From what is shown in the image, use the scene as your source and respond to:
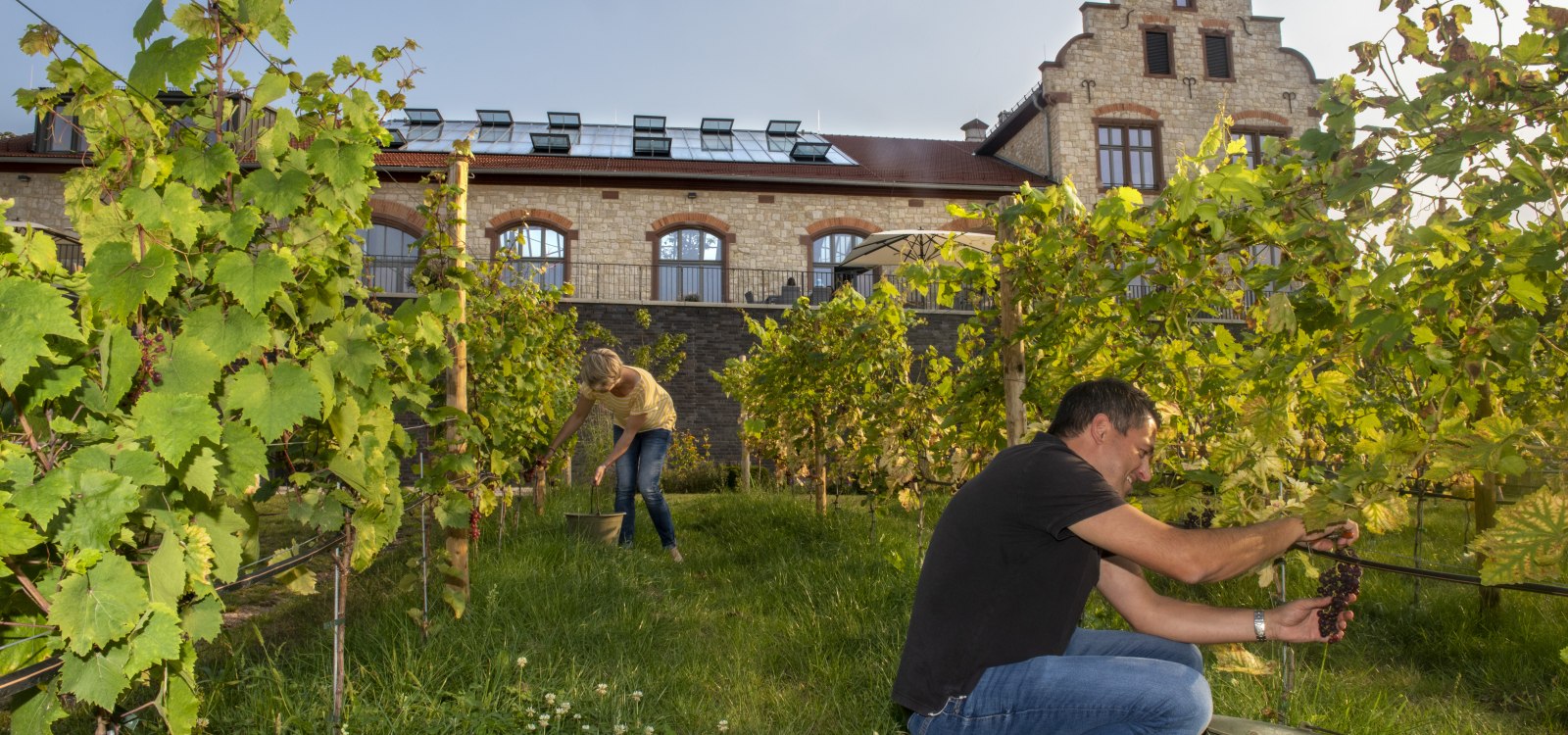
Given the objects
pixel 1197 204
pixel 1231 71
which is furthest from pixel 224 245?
pixel 1231 71

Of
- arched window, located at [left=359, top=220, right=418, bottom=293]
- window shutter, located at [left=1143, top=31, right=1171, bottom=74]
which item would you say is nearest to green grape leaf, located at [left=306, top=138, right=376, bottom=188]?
arched window, located at [left=359, top=220, right=418, bottom=293]

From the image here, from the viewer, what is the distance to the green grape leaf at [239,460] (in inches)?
84.7

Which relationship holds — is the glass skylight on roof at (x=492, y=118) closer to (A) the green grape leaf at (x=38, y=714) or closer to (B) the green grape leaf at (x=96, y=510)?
(A) the green grape leaf at (x=38, y=714)

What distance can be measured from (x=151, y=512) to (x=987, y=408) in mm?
3507

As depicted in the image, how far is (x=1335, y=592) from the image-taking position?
2324 mm

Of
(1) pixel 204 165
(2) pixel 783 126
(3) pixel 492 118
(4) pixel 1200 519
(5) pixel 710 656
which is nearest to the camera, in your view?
(1) pixel 204 165

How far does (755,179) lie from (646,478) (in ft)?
46.0

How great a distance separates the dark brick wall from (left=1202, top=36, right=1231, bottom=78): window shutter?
8892mm

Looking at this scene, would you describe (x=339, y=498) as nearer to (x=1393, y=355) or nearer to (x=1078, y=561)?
(x=1078, y=561)

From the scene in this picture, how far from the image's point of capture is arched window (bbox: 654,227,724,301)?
779 inches

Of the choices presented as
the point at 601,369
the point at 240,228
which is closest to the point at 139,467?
the point at 240,228

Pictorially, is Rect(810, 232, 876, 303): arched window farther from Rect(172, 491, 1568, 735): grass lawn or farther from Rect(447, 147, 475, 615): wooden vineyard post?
Rect(447, 147, 475, 615): wooden vineyard post

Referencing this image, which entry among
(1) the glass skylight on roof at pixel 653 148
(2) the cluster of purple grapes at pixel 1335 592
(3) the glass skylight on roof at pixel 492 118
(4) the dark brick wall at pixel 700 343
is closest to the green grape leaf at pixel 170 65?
(2) the cluster of purple grapes at pixel 1335 592

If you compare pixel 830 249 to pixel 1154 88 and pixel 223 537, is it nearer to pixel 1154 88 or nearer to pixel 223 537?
pixel 1154 88
